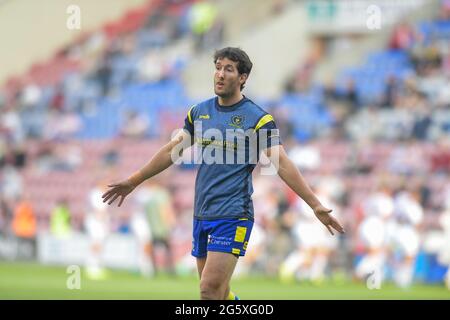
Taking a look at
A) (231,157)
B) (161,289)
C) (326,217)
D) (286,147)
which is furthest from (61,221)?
(326,217)

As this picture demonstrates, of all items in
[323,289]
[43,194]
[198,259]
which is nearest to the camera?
[198,259]

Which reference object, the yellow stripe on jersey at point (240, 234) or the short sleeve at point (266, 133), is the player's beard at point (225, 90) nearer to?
the short sleeve at point (266, 133)

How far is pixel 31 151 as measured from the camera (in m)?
30.2

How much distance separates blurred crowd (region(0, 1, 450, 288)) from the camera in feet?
73.2

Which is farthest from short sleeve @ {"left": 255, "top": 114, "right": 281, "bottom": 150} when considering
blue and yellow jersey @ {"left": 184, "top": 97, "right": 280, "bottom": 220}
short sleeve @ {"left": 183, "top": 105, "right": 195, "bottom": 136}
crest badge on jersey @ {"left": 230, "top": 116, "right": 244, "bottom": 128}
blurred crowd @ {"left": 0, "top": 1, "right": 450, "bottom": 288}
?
blurred crowd @ {"left": 0, "top": 1, "right": 450, "bottom": 288}

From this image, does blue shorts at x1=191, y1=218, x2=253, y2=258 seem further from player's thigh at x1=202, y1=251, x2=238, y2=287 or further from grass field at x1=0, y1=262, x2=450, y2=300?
grass field at x1=0, y1=262, x2=450, y2=300

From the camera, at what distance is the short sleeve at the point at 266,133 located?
923 cm

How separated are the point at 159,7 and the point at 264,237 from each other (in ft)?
41.0

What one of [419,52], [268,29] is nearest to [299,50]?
[268,29]

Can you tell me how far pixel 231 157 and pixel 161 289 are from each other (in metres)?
9.20

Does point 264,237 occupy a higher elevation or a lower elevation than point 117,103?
lower

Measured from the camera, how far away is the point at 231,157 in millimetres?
9250

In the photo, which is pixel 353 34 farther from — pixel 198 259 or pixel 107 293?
pixel 198 259

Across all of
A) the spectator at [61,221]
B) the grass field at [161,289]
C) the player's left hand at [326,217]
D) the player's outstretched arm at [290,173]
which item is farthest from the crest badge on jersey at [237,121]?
the spectator at [61,221]
